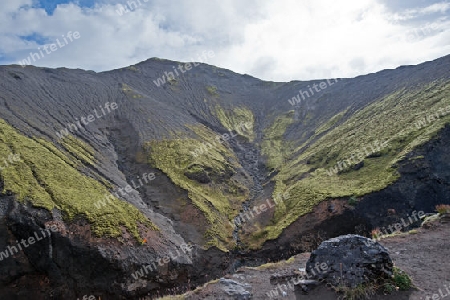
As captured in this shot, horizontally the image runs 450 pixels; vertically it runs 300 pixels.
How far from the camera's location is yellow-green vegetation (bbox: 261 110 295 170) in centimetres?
7549

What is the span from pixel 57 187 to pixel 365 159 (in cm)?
4099

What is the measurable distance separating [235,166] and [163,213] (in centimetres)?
2584

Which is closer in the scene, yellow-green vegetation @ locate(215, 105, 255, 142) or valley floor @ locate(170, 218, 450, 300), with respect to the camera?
valley floor @ locate(170, 218, 450, 300)

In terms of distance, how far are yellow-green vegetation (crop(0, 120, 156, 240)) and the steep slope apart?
173mm

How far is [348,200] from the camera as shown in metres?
36.9
